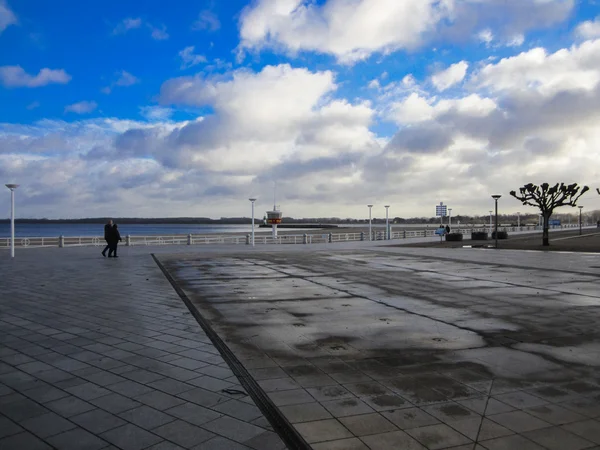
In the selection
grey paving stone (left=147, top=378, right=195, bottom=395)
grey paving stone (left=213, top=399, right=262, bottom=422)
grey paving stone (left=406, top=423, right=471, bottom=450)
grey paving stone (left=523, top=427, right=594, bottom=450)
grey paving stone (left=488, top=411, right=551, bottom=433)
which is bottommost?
grey paving stone (left=523, top=427, right=594, bottom=450)

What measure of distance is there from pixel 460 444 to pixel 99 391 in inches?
125

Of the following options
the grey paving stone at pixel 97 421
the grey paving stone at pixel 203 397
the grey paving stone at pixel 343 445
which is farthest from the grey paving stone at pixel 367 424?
the grey paving stone at pixel 97 421

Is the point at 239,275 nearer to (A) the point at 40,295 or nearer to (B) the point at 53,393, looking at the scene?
(A) the point at 40,295

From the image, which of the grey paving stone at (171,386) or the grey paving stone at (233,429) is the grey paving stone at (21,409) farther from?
the grey paving stone at (233,429)

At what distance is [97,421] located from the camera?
353 cm

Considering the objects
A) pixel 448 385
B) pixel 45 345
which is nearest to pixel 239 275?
pixel 45 345

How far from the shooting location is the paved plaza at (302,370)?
3.34 m

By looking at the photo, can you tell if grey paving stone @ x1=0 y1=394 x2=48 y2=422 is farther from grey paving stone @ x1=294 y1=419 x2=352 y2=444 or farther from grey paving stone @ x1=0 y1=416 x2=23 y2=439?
grey paving stone @ x1=294 y1=419 x2=352 y2=444

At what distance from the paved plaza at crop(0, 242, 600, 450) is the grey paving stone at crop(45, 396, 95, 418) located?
18 mm

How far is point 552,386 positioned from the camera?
427 cm

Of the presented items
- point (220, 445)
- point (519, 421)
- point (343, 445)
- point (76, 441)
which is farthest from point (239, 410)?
point (519, 421)

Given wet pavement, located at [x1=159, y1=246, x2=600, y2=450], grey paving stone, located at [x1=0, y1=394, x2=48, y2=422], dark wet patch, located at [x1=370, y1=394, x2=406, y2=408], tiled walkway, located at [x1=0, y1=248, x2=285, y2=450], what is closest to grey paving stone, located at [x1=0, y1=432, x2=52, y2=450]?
tiled walkway, located at [x1=0, y1=248, x2=285, y2=450]

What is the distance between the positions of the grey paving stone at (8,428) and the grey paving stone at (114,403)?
59 cm

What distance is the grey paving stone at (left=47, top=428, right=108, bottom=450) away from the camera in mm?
3151
